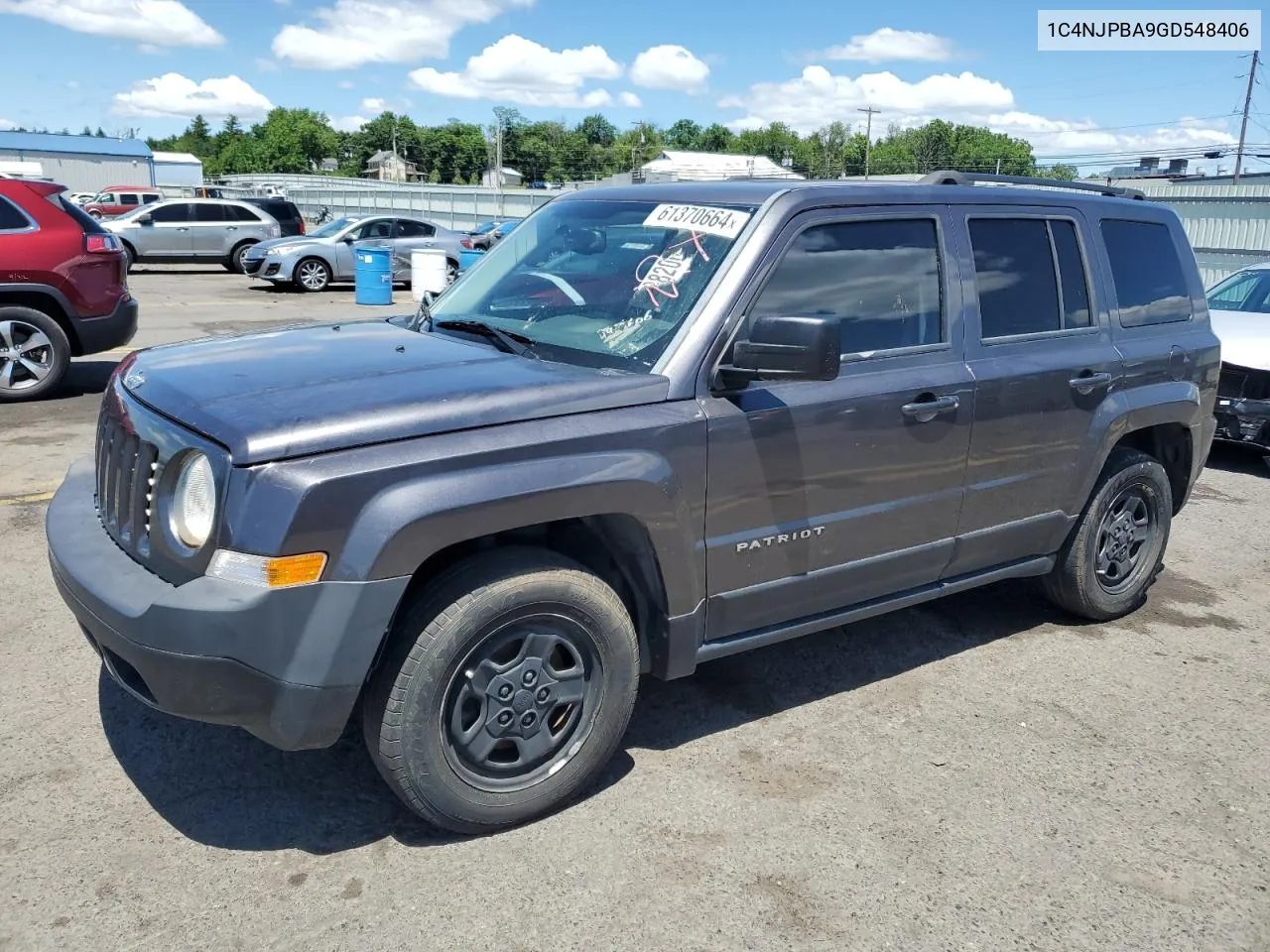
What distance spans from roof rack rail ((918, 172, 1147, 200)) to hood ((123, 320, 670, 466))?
182 centimetres

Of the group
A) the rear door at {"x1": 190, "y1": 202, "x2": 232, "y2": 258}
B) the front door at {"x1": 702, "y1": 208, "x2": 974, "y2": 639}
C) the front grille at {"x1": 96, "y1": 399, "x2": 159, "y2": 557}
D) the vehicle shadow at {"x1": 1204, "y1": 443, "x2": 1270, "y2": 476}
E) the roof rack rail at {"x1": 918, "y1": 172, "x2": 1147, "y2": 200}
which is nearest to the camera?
the front grille at {"x1": 96, "y1": 399, "x2": 159, "y2": 557}

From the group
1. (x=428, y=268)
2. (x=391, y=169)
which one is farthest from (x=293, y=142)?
(x=428, y=268)

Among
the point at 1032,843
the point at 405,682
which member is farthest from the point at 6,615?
the point at 1032,843

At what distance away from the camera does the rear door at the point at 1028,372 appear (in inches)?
164

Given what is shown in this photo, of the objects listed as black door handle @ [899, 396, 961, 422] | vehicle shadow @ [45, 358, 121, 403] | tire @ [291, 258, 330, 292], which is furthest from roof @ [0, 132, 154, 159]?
black door handle @ [899, 396, 961, 422]

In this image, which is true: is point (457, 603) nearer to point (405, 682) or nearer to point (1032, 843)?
point (405, 682)

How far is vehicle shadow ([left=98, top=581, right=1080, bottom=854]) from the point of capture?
127 inches

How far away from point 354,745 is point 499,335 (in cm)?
151

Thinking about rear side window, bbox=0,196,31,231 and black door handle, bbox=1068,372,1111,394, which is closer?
black door handle, bbox=1068,372,1111,394

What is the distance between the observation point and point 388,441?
283 centimetres

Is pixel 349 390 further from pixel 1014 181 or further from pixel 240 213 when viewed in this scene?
pixel 240 213

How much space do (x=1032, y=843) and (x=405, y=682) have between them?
6.47ft

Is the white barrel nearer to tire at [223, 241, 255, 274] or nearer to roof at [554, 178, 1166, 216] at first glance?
tire at [223, 241, 255, 274]

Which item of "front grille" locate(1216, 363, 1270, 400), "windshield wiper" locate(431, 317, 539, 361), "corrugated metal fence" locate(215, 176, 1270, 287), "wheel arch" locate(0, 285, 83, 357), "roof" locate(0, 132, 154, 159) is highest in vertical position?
"roof" locate(0, 132, 154, 159)
